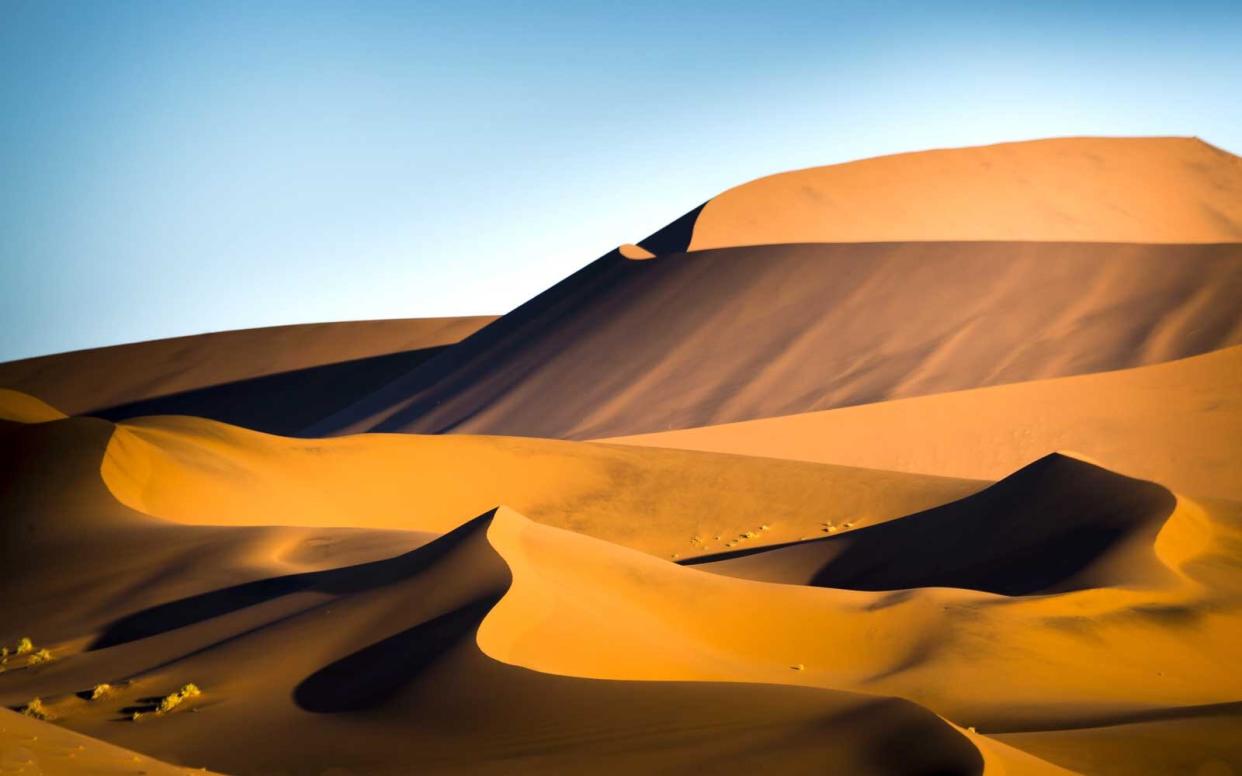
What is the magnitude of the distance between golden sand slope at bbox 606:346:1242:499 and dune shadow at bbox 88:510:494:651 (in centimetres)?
1740

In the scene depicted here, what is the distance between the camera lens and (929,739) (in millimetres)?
8312

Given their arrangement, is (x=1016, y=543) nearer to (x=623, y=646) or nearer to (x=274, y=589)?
(x=623, y=646)

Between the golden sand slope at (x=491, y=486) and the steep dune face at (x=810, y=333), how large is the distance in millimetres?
10937

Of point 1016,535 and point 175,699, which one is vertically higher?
point 175,699

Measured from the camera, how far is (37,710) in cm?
1234

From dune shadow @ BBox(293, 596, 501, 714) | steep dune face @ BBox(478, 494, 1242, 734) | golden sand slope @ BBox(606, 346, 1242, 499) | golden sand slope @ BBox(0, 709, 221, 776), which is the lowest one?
golden sand slope @ BBox(606, 346, 1242, 499)

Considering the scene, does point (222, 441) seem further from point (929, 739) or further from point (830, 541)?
point (929, 739)

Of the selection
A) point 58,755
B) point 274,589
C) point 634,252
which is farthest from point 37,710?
point 634,252

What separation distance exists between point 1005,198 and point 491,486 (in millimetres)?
31183

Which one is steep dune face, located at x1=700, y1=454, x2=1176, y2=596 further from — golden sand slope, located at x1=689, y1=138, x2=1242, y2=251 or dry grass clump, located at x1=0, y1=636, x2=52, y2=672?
golden sand slope, located at x1=689, y1=138, x2=1242, y2=251

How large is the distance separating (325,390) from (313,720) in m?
60.5

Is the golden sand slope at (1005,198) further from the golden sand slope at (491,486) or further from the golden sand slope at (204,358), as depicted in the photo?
the golden sand slope at (204,358)

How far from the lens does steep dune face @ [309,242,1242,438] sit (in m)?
37.2

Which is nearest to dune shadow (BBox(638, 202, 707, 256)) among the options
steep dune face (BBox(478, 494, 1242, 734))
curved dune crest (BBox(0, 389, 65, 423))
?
curved dune crest (BBox(0, 389, 65, 423))
